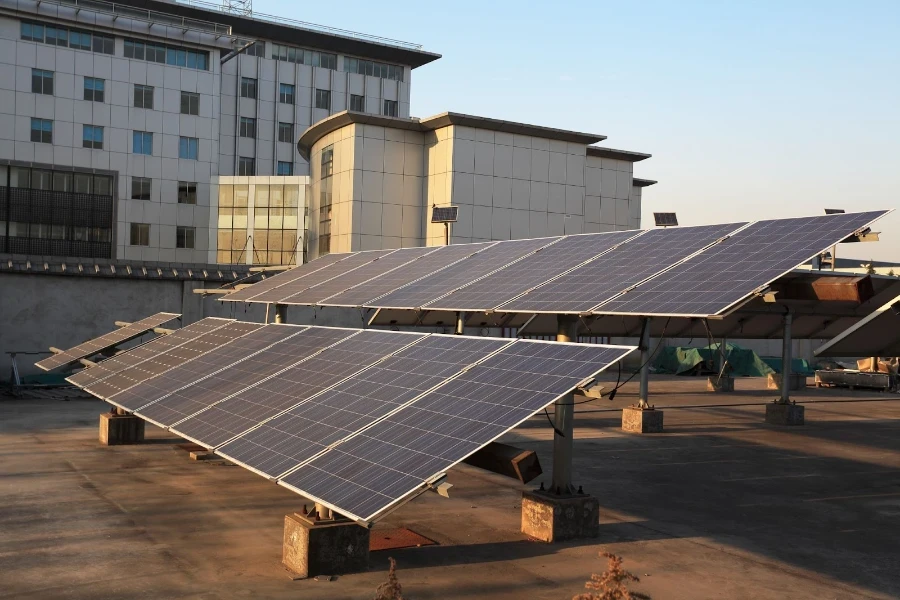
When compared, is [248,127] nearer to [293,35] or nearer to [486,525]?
[293,35]

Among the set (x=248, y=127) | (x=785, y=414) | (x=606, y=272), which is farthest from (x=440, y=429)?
(x=248, y=127)

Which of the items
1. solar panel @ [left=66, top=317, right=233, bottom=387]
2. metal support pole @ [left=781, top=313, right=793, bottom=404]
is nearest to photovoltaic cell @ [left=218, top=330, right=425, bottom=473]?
→ solar panel @ [left=66, top=317, right=233, bottom=387]

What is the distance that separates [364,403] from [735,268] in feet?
25.0

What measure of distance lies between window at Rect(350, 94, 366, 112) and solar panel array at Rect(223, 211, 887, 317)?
73.2 meters

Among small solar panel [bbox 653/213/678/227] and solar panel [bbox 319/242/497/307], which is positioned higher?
small solar panel [bbox 653/213/678/227]

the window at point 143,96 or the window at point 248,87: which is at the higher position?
the window at point 248,87

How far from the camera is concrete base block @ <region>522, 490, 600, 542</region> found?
1547cm

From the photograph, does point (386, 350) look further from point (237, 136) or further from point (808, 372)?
point (237, 136)

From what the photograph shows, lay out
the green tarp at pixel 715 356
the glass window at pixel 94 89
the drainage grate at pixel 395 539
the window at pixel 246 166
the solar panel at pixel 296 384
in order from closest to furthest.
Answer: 1. the drainage grate at pixel 395 539
2. the solar panel at pixel 296 384
3. the green tarp at pixel 715 356
4. the glass window at pixel 94 89
5. the window at pixel 246 166

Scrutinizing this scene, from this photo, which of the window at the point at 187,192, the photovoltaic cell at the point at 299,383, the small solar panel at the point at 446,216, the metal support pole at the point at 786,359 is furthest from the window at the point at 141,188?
the photovoltaic cell at the point at 299,383

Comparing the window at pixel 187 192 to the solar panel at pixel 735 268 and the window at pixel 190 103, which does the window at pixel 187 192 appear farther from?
the solar panel at pixel 735 268

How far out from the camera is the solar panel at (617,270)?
17.2 metres

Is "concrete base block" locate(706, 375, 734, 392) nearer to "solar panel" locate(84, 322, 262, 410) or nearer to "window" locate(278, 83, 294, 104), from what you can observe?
"solar panel" locate(84, 322, 262, 410)

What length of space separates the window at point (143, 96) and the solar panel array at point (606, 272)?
5599 cm
